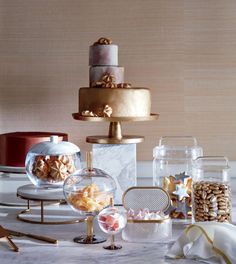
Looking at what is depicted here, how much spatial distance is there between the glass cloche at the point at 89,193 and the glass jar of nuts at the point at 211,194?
20 cm

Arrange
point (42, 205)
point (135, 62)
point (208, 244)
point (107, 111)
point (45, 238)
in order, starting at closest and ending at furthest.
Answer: point (208, 244) < point (45, 238) < point (42, 205) < point (107, 111) < point (135, 62)

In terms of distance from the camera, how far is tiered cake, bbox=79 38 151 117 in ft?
5.06

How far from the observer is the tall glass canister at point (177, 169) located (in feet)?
4.77

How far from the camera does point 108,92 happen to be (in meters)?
1.54

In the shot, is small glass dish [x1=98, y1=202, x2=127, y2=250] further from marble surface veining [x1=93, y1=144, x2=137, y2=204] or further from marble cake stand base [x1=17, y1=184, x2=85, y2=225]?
marble surface veining [x1=93, y1=144, x2=137, y2=204]

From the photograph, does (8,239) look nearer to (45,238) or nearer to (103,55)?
(45,238)

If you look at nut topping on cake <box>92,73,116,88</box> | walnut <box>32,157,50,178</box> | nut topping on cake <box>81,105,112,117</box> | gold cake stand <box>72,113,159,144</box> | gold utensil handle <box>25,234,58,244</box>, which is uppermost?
nut topping on cake <box>92,73,116,88</box>

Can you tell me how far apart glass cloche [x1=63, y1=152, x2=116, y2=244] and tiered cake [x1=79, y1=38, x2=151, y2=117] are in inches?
10.6

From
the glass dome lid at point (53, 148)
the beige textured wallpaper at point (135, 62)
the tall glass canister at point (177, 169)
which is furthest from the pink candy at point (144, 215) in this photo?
the beige textured wallpaper at point (135, 62)

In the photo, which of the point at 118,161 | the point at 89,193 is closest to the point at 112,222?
the point at 89,193

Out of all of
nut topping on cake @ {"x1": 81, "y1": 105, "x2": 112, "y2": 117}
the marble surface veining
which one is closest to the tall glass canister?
the marble surface veining

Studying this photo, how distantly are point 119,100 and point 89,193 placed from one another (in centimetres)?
36

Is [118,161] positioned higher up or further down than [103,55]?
further down

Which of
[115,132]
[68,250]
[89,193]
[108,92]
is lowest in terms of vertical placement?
[68,250]
